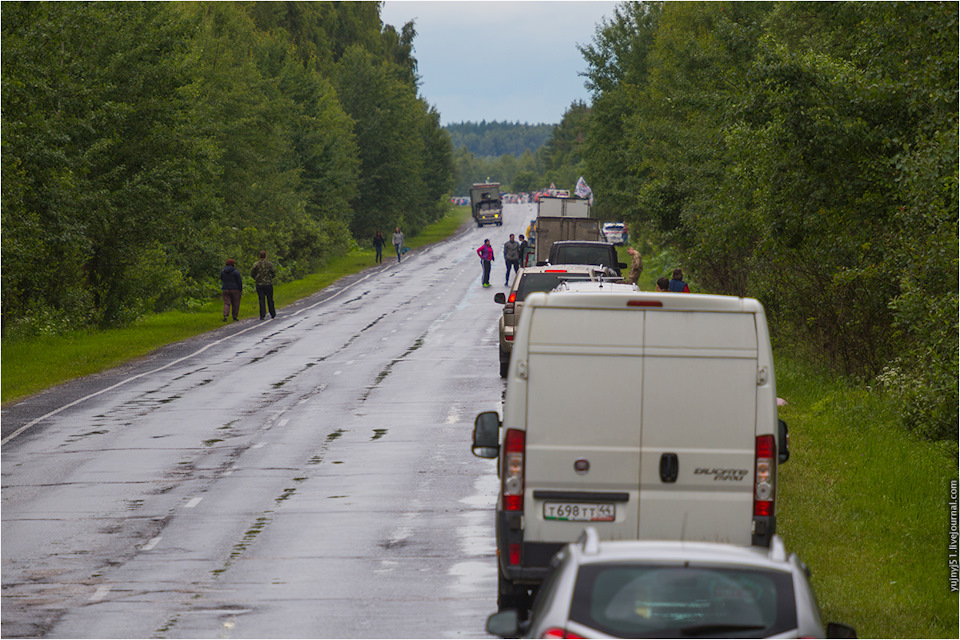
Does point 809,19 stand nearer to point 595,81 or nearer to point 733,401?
point 733,401

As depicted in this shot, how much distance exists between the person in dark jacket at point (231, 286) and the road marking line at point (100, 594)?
88.5 ft

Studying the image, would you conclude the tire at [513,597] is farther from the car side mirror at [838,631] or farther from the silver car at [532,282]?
the silver car at [532,282]

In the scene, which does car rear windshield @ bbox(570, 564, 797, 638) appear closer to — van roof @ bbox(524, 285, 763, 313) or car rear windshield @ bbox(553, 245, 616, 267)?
van roof @ bbox(524, 285, 763, 313)

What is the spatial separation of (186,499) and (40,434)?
6.02m

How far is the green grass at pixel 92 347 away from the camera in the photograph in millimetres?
26141

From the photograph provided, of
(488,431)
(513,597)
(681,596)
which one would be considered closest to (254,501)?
(488,431)

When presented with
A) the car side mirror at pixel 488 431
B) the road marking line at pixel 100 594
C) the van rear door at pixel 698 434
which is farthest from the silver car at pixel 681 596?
the road marking line at pixel 100 594

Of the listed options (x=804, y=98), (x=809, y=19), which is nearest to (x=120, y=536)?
(x=804, y=98)

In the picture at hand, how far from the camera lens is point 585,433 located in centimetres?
850

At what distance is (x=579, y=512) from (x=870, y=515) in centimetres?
502

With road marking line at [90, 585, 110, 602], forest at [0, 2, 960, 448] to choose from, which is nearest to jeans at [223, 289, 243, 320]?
forest at [0, 2, 960, 448]

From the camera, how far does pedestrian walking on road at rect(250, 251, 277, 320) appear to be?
37344 millimetres

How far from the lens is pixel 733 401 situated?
8.45m

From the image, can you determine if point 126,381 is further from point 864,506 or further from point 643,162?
point 643,162
